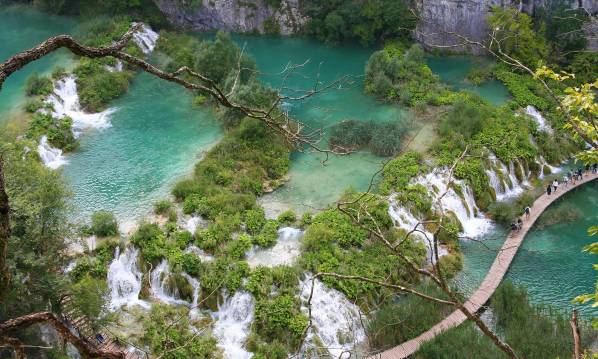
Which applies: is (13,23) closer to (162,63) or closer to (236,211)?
(162,63)

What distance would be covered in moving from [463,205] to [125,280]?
1256 centimetres

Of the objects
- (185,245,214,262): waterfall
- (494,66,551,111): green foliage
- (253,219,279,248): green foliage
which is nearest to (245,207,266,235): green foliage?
(253,219,279,248): green foliage

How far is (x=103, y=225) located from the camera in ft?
64.3

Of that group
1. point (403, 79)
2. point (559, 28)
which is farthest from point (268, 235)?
point (559, 28)

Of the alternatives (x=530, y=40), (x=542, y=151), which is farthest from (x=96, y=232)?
(x=530, y=40)

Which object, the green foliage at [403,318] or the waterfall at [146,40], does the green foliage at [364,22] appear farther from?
the green foliage at [403,318]

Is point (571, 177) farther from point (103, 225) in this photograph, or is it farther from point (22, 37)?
point (22, 37)

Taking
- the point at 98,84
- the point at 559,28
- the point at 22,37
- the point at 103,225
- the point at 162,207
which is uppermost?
the point at 559,28

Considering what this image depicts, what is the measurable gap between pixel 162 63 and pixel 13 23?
12.0 metres

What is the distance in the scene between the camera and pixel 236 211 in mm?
21047

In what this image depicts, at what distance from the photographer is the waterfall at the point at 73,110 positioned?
2716 centimetres

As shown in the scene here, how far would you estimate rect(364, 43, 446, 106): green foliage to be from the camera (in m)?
28.8

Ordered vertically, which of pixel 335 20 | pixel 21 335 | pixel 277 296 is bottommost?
pixel 277 296

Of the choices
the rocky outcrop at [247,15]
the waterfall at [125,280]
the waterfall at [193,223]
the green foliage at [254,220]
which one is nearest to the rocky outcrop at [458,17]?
the rocky outcrop at [247,15]
